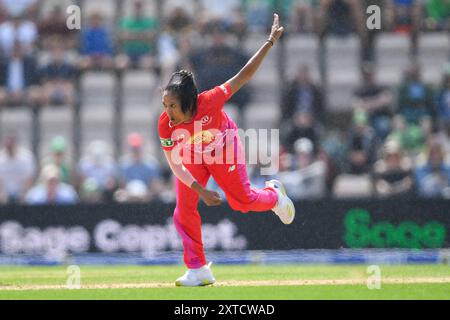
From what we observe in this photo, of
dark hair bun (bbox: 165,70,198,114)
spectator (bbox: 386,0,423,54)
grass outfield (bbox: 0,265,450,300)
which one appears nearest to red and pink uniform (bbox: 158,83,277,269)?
dark hair bun (bbox: 165,70,198,114)

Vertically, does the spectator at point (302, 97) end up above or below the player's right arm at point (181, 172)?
above

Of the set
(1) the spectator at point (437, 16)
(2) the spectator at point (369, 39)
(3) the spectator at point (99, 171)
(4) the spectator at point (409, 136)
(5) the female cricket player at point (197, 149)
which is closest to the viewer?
(5) the female cricket player at point (197, 149)

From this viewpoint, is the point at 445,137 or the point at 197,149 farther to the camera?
the point at 445,137

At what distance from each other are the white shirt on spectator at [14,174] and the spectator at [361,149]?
16.2 ft

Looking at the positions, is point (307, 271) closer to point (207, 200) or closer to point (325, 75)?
point (207, 200)

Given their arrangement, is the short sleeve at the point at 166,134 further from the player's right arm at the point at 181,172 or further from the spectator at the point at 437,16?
the spectator at the point at 437,16

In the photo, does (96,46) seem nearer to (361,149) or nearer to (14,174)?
(14,174)

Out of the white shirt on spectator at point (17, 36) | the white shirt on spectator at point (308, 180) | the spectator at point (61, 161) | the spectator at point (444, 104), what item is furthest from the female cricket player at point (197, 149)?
the white shirt on spectator at point (17, 36)

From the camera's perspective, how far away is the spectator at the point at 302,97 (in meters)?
16.5

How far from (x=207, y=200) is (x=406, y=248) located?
5.62m

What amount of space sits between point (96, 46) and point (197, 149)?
8915mm

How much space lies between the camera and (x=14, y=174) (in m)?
15.7

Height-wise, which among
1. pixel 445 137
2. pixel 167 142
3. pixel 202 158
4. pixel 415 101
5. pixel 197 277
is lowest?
pixel 197 277

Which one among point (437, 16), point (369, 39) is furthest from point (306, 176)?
point (437, 16)
